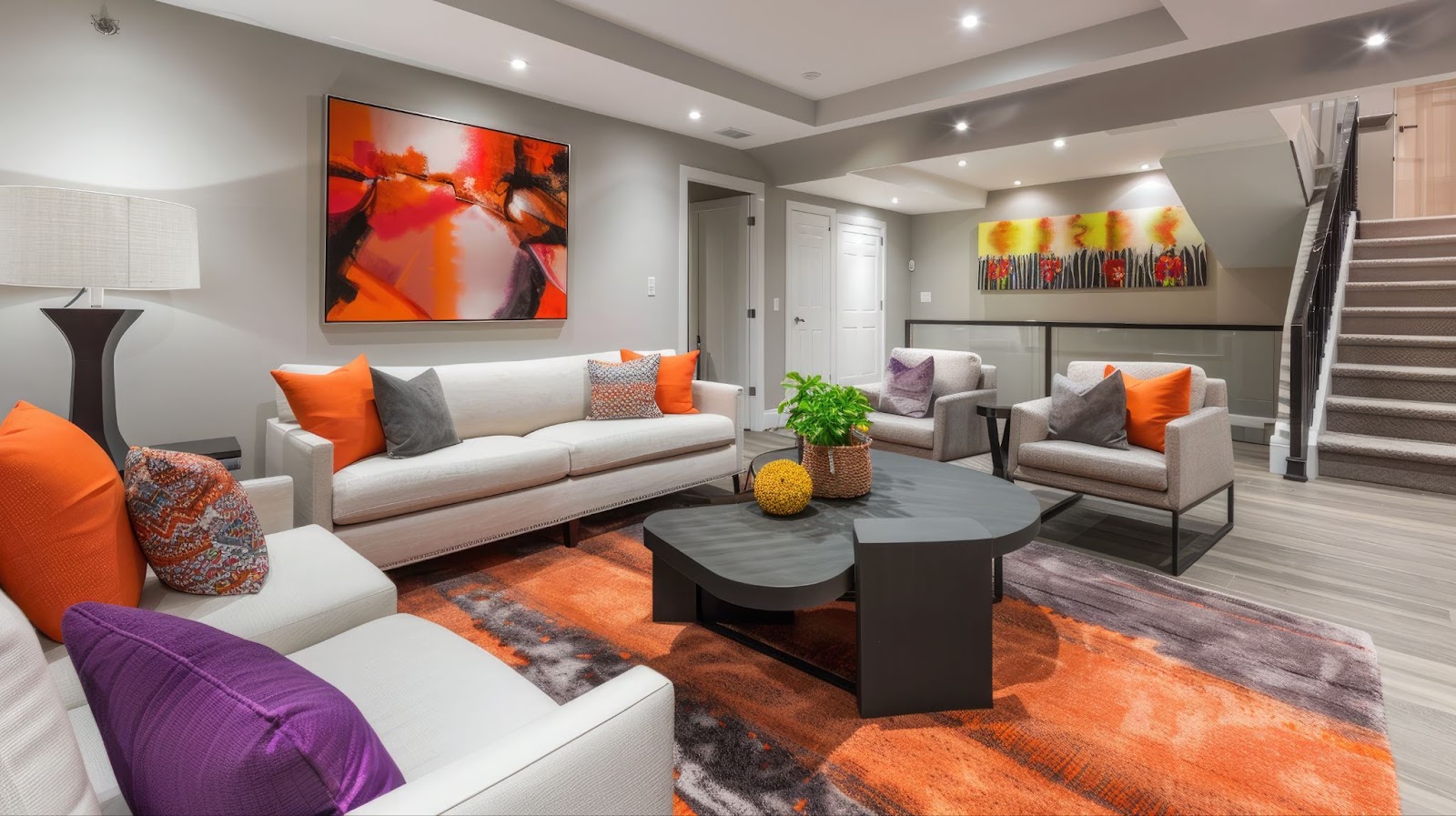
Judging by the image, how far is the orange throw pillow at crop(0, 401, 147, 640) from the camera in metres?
1.24

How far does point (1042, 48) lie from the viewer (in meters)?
3.95

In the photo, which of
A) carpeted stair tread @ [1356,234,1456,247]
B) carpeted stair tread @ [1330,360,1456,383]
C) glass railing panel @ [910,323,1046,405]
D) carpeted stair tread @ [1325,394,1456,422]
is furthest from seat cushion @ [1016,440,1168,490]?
carpeted stair tread @ [1356,234,1456,247]

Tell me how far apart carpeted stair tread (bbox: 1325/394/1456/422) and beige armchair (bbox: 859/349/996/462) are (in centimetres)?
213

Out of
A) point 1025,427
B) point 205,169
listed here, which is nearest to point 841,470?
point 1025,427

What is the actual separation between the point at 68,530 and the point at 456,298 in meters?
2.81

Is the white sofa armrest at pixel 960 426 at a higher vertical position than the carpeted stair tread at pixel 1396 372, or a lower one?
lower

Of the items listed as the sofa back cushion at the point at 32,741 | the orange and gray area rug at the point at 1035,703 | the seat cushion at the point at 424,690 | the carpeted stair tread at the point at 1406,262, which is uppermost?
the carpeted stair tread at the point at 1406,262

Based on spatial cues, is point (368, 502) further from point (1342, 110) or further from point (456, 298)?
point (1342, 110)

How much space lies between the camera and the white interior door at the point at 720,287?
241 inches

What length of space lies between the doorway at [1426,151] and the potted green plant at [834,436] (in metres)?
7.89

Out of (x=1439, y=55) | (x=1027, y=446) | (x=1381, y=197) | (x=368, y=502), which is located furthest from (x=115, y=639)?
(x=1381, y=197)

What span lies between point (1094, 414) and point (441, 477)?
115 inches

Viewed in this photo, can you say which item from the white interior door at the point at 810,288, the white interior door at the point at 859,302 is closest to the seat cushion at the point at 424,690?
the white interior door at the point at 810,288

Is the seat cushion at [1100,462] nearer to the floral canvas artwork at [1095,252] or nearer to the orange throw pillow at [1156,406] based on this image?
the orange throw pillow at [1156,406]
